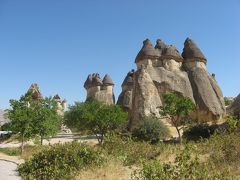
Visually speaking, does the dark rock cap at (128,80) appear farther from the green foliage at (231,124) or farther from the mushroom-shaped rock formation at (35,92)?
the green foliage at (231,124)

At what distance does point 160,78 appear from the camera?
33.4 metres

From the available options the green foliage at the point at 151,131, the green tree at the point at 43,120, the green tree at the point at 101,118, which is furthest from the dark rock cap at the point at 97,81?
the green tree at the point at 43,120

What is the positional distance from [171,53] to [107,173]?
88.2 feet

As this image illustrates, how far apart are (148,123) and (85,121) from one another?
4.78 meters

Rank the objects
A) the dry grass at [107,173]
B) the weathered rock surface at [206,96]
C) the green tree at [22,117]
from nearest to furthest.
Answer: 1. the dry grass at [107,173]
2. the green tree at [22,117]
3. the weathered rock surface at [206,96]

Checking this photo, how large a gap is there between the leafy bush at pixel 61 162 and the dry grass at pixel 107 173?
32cm

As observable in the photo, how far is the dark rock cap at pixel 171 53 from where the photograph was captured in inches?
1391

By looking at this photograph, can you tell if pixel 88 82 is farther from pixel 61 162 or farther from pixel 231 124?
pixel 61 162

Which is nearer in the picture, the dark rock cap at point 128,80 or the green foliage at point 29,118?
the green foliage at point 29,118

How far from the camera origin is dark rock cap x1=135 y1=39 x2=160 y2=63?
35094 millimetres

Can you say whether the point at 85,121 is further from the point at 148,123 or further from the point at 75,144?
the point at 75,144

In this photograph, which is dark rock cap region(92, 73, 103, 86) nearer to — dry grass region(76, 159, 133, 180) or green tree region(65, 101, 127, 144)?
green tree region(65, 101, 127, 144)

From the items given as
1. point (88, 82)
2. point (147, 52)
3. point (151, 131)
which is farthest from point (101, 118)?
point (88, 82)

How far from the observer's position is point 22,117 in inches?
765
